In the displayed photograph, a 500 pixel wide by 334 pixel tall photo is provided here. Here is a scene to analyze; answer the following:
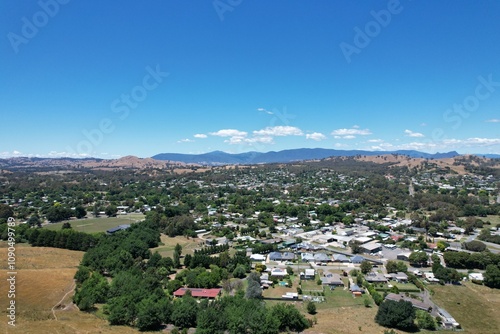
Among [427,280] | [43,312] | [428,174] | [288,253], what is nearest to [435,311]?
[427,280]

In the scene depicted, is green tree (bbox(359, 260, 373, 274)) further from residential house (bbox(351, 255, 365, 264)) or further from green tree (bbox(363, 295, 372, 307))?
green tree (bbox(363, 295, 372, 307))

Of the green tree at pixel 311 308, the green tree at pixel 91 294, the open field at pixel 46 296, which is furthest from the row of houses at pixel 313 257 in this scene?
the open field at pixel 46 296

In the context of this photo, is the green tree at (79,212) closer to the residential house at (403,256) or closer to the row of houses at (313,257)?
the row of houses at (313,257)

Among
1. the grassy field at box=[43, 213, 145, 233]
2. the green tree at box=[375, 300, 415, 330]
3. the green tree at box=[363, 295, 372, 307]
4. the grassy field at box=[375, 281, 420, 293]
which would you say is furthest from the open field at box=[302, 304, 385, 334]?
the grassy field at box=[43, 213, 145, 233]

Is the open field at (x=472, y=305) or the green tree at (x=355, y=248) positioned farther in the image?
the green tree at (x=355, y=248)

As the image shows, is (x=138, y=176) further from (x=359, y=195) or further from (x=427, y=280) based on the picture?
(x=427, y=280)

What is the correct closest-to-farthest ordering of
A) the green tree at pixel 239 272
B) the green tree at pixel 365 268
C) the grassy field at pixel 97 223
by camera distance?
the green tree at pixel 239 272
the green tree at pixel 365 268
the grassy field at pixel 97 223

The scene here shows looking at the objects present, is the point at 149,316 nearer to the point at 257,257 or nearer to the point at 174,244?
the point at 257,257
